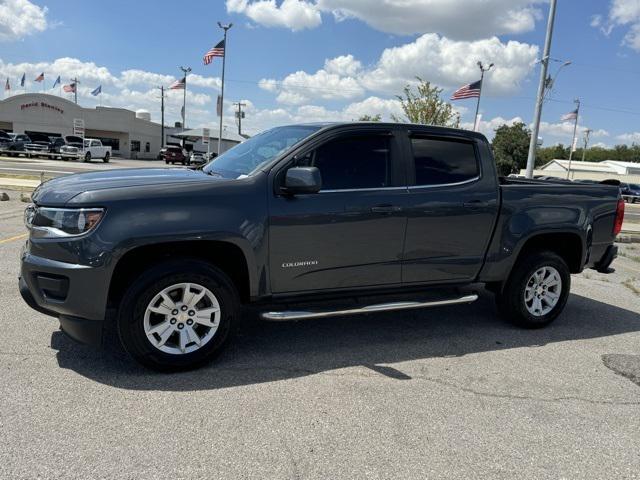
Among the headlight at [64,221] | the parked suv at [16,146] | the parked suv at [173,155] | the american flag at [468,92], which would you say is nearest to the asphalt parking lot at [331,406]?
the headlight at [64,221]

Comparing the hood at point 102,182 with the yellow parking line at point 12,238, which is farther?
the yellow parking line at point 12,238

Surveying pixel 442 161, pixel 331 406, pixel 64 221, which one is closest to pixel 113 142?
pixel 442 161

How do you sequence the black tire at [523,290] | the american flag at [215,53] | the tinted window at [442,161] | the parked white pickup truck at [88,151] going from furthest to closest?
the parked white pickup truck at [88,151]
the american flag at [215,53]
the black tire at [523,290]
the tinted window at [442,161]

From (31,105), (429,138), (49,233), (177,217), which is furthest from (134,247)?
(31,105)

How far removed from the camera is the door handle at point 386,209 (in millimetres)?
4230

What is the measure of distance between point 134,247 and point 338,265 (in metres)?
1.57

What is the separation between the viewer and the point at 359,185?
4262 millimetres

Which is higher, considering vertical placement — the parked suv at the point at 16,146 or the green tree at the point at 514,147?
the green tree at the point at 514,147


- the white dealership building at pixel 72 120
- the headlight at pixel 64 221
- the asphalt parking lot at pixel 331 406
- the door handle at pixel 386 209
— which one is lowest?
the asphalt parking lot at pixel 331 406

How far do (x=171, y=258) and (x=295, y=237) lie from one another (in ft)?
3.06

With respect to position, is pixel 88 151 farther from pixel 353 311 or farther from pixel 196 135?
pixel 353 311

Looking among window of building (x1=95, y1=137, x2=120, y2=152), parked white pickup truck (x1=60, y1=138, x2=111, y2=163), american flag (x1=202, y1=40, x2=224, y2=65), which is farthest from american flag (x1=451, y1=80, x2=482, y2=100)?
window of building (x1=95, y1=137, x2=120, y2=152)

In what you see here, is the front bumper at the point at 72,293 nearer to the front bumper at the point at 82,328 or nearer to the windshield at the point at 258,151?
the front bumper at the point at 82,328

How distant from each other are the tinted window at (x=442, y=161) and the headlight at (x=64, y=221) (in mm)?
2629
